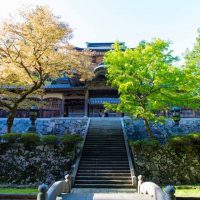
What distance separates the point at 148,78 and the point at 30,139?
363 inches

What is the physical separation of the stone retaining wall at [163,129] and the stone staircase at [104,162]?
3.99 feet

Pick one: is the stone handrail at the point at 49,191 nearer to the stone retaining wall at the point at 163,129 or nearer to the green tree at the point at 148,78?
the green tree at the point at 148,78

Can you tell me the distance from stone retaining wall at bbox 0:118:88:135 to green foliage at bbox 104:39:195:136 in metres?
6.45

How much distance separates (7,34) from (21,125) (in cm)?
1082

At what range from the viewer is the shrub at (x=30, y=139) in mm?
19312

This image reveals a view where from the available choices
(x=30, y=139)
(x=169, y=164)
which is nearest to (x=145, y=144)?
(x=169, y=164)

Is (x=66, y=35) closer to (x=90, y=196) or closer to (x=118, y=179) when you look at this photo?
(x=118, y=179)

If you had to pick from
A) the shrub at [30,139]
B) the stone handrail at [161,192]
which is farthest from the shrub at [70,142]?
the stone handrail at [161,192]

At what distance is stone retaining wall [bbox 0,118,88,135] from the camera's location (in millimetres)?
24569

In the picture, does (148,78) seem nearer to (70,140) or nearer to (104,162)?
(104,162)

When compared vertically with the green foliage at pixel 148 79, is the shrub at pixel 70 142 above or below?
below

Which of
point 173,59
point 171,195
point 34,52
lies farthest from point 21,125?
point 171,195

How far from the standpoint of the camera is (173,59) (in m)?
19.4

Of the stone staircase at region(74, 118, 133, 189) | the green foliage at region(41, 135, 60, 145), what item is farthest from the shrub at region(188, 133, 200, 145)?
the green foliage at region(41, 135, 60, 145)
